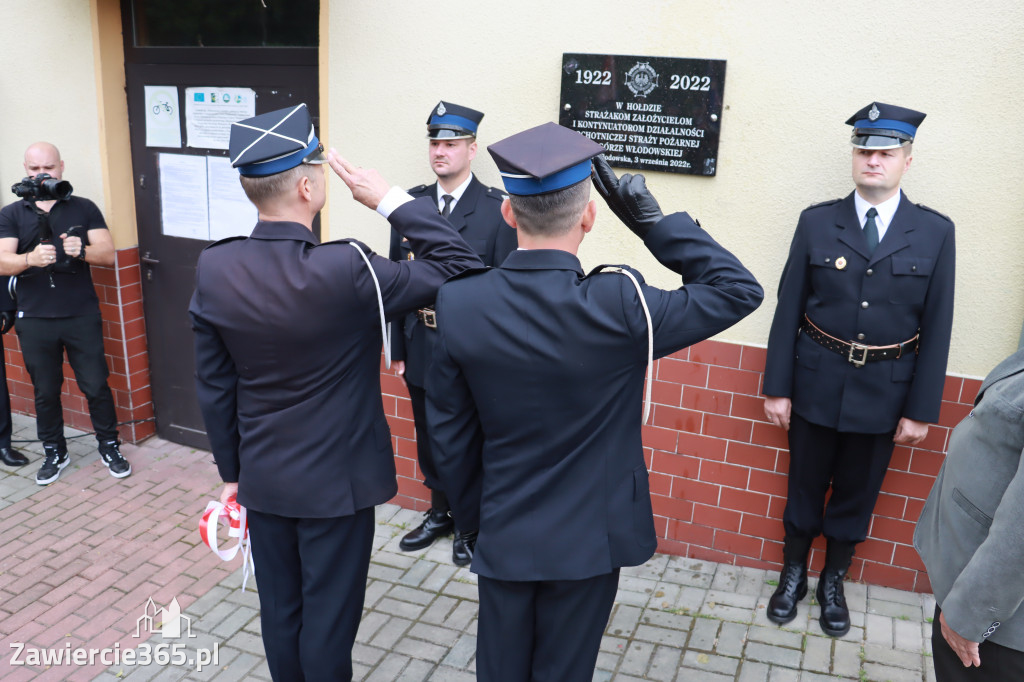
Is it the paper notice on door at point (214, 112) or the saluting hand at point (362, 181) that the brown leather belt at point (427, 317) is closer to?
the saluting hand at point (362, 181)

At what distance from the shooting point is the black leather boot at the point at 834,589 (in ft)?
11.3

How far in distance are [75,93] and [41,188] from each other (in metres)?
0.92

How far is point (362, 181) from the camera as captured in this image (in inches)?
Result: 96.6

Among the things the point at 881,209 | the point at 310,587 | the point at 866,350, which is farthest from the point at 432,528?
the point at 881,209

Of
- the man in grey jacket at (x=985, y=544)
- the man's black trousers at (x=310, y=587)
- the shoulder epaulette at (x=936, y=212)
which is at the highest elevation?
the shoulder epaulette at (x=936, y=212)

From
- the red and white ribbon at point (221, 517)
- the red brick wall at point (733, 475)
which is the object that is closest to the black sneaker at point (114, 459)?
the red and white ribbon at point (221, 517)

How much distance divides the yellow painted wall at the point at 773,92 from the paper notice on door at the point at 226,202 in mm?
1137

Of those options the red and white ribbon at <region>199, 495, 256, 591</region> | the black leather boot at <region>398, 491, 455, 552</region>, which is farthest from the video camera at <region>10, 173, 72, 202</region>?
the black leather boot at <region>398, 491, 455, 552</region>

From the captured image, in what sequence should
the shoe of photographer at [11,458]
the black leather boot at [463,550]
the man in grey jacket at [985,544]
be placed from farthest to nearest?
the shoe of photographer at [11,458] → the black leather boot at [463,550] → the man in grey jacket at [985,544]

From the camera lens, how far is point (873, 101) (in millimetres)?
3303

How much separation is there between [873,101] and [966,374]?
1241 mm

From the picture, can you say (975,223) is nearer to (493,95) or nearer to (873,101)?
(873,101)

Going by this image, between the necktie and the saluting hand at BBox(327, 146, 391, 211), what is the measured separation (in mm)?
2022

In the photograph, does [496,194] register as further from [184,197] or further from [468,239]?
[184,197]
